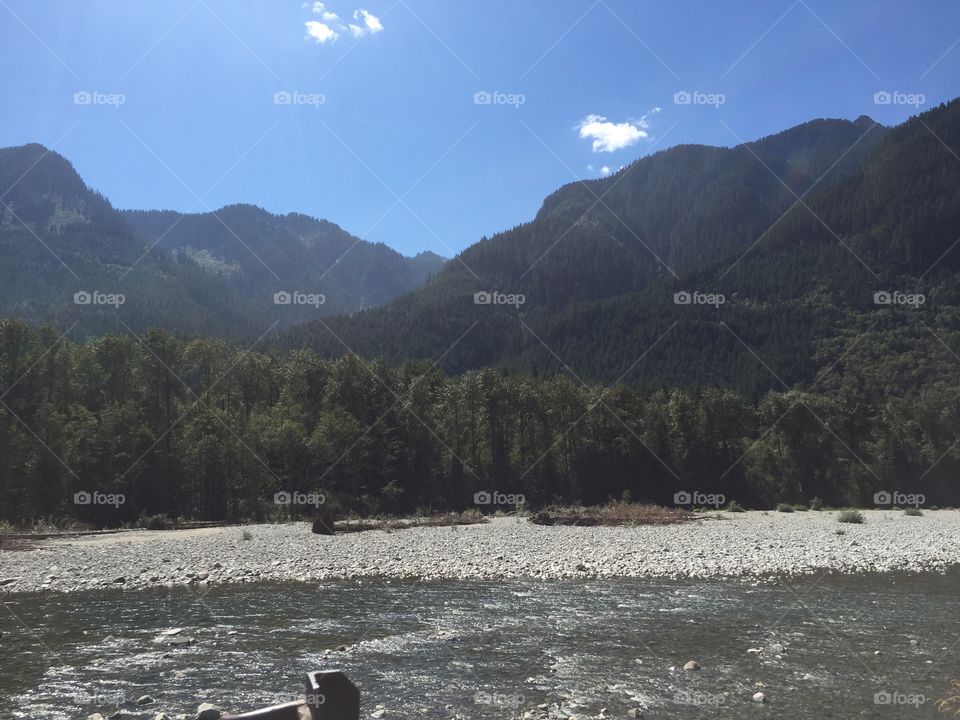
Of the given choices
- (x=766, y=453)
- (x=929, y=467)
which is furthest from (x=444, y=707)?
(x=929, y=467)

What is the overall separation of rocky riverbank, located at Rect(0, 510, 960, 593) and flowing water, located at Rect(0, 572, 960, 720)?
222cm

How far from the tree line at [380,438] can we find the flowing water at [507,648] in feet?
92.9

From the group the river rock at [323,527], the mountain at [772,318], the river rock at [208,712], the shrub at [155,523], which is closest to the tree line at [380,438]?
the shrub at [155,523]

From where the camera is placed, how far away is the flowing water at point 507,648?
9.36 m

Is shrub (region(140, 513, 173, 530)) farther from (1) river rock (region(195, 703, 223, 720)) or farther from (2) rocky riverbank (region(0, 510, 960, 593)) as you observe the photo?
(1) river rock (region(195, 703, 223, 720))

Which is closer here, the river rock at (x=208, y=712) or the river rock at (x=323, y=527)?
the river rock at (x=208, y=712)

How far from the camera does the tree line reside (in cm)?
4319

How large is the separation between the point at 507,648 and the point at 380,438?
154 ft

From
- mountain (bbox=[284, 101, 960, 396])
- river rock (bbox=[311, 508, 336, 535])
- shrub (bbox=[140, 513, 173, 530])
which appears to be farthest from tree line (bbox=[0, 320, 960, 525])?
mountain (bbox=[284, 101, 960, 396])

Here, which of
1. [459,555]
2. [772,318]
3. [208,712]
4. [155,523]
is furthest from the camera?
[772,318]

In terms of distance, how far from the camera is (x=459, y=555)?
24281 mm

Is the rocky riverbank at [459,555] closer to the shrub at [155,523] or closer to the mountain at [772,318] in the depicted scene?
the shrub at [155,523]

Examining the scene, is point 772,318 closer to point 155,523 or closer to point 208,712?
point 155,523

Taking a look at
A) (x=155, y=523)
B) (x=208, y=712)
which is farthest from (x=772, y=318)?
(x=208, y=712)
